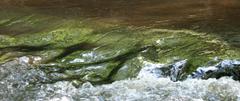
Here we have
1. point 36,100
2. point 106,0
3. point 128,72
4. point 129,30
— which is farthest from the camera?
point 106,0

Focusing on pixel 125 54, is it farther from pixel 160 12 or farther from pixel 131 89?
pixel 160 12

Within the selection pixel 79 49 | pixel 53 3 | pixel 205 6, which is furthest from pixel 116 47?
pixel 53 3

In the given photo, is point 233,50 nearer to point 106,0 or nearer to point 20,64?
point 20,64

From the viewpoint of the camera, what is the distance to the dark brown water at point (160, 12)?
5898mm

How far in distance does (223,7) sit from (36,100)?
10.9ft

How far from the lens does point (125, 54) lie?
5.25 m

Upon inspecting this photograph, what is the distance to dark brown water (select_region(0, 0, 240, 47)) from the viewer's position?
590 centimetres

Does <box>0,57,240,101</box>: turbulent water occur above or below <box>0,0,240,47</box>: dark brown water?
below

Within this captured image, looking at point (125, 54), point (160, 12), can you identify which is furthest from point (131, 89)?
point (160, 12)

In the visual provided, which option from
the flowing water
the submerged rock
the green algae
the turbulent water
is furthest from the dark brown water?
the turbulent water

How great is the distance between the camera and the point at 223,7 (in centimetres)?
675

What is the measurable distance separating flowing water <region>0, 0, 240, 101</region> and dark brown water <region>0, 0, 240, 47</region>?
14mm

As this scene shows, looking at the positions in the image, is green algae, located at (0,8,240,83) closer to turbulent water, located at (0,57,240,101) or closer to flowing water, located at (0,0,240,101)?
flowing water, located at (0,0,240,101)

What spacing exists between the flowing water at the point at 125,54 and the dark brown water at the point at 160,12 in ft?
0.04
